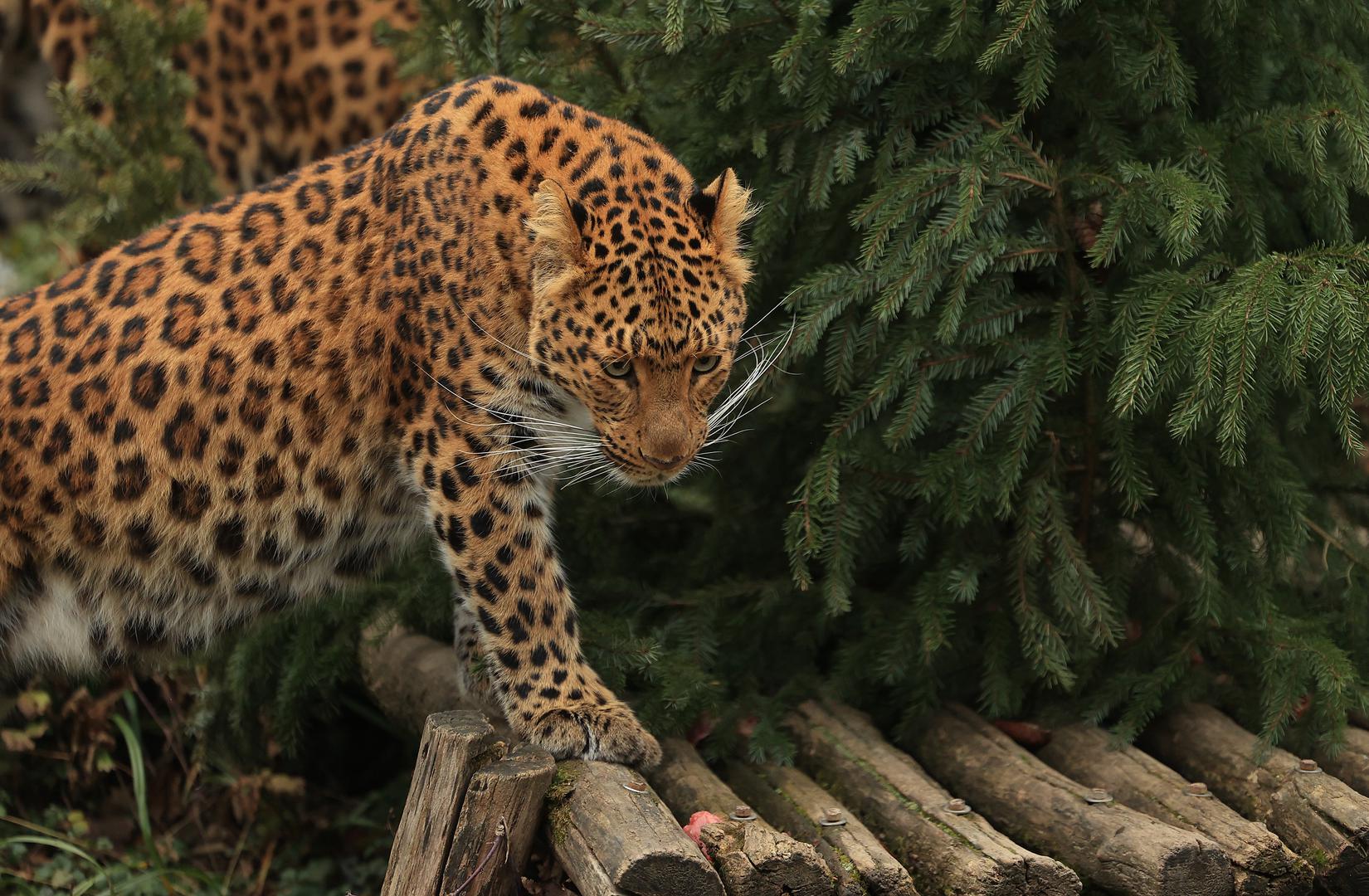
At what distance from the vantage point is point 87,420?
5.72 m

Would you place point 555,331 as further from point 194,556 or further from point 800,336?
point 194,556

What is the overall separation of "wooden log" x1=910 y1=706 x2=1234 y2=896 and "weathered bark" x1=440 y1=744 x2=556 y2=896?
5.59 ft

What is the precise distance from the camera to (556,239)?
509cm

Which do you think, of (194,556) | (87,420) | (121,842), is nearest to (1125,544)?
(194,556)

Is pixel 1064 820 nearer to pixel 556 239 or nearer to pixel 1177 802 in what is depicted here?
pixel 1177 802

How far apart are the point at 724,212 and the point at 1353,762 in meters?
2.98

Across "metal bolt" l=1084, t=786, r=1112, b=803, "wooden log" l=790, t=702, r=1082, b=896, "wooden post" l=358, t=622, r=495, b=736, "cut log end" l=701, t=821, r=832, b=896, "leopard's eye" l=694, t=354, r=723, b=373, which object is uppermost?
"leopard's eye" l=694, t=354, r=723, b=373

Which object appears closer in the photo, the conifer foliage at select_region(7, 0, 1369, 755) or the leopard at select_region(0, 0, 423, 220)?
the conifer foliage at select_region(7, 0, 1369, 755)

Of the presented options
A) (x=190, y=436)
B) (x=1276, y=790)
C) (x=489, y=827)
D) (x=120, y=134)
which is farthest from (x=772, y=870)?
(x=120, y=134)

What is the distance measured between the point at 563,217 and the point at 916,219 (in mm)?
1402

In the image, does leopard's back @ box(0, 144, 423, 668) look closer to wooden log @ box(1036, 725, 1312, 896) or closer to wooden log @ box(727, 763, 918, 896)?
wooden log @ box(727, 763, 918, 896)

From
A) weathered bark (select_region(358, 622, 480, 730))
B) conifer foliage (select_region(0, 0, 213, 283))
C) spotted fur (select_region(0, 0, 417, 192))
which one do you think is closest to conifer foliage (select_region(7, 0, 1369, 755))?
weathered bark (select_region(358, 622, 480, 730))

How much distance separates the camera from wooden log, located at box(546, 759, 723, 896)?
185 inches

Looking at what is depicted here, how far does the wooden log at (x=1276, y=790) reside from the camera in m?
5.20
